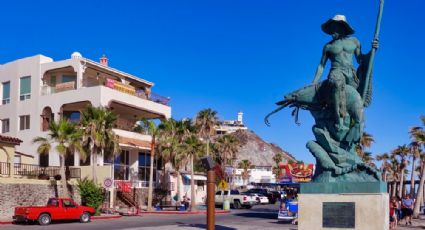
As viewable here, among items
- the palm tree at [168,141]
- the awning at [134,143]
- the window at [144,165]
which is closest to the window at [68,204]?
the awning at [134,143]

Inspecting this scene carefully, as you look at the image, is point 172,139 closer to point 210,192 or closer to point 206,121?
point 206,121

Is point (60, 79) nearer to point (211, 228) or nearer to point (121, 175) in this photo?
point (121, 175)

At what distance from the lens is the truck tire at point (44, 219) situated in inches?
1110

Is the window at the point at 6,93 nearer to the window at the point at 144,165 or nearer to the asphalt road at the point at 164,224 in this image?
the window at the point at 144,165

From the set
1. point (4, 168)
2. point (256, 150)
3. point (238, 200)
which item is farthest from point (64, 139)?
point (256, 150)

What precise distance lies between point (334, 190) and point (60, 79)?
1479 inches

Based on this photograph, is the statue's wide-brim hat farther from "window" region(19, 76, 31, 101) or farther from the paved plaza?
"window" region(19, 76, 31, 101)

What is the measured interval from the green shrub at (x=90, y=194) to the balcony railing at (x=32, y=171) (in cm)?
378

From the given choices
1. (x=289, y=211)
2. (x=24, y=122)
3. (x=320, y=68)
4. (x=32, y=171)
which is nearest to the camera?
(x=320, y=68)

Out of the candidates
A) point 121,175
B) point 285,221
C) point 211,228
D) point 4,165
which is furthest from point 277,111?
point 121,175

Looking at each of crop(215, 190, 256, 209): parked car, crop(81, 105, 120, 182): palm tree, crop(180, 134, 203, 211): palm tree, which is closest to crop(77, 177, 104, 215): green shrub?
crop(81, 105, 120, 182): palm tree

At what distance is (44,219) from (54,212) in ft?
2.38

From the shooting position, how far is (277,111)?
55.0ft

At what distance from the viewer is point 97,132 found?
3709cm
